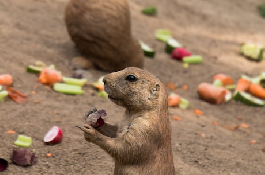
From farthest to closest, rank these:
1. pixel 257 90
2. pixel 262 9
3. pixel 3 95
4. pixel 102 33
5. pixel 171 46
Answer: pixel 262 9 → pixel 171 46 → pixel 257 90 → pixel 102 33 → pixel 3 95

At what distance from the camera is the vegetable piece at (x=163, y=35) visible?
9.82 metres

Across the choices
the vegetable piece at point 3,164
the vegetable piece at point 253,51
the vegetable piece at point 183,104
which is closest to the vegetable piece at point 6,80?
the vegetable piece at point 3,164

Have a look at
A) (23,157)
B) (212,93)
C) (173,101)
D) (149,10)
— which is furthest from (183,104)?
(149,10)

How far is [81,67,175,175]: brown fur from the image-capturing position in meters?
3.24

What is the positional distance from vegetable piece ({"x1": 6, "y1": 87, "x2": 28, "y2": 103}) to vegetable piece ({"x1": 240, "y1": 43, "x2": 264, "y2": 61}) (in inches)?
204

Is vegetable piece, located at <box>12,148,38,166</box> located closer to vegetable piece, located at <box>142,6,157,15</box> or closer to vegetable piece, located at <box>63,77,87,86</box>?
vegetable piece, located at <box>63,77,87,86</box>

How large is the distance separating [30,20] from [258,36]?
16.7 feet

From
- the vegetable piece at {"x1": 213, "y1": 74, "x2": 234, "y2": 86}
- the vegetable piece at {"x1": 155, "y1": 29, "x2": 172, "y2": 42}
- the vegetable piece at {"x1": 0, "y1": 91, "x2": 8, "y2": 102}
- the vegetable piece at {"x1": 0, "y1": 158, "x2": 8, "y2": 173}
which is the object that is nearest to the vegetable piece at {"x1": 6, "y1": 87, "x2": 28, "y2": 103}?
the vegetable piece at {"x1": 0, "y1": 91, "x2": 8, "y2": 102}

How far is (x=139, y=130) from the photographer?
10.6ft

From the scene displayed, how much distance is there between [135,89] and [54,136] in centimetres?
167

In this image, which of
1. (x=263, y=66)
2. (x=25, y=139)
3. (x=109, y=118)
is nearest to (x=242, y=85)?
(x=263, y=66)

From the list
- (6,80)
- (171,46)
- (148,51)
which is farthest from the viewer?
(171,46)

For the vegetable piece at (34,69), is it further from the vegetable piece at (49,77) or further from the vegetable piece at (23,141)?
the vegetable piece at (23,141)

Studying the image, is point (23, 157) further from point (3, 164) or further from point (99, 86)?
point (99, 86)
